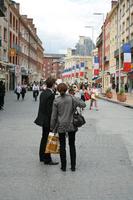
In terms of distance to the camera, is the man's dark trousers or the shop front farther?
the shop front

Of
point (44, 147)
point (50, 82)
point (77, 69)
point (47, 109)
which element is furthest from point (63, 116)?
point (77, 69)

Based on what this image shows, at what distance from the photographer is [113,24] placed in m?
81.1

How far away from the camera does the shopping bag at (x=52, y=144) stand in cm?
797

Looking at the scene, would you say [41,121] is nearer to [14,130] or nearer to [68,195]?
[68,195]

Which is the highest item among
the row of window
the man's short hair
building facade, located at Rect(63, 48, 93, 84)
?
the row of window

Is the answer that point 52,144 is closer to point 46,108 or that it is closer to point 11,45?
point 46,108

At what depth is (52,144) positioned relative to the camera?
8047 mm

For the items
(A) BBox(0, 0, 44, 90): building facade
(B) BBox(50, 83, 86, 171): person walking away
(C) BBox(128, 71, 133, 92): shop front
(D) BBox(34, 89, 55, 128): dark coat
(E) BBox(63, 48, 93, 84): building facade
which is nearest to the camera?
(B) BBox(50, 83, 86, 171): person walking away

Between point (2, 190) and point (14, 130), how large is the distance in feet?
26.8

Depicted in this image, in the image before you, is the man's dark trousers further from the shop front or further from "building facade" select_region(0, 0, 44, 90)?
the shop front

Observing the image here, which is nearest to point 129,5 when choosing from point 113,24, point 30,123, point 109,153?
point 113,24

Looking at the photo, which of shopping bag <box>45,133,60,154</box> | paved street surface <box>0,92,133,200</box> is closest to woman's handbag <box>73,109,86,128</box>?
shopping bag <box>45,133,60,154</box>

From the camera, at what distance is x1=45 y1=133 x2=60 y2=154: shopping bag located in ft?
26.1

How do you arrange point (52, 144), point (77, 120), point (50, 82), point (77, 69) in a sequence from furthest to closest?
point (77, 69), point (50, 82), point (52, 144), point (77, 120)
